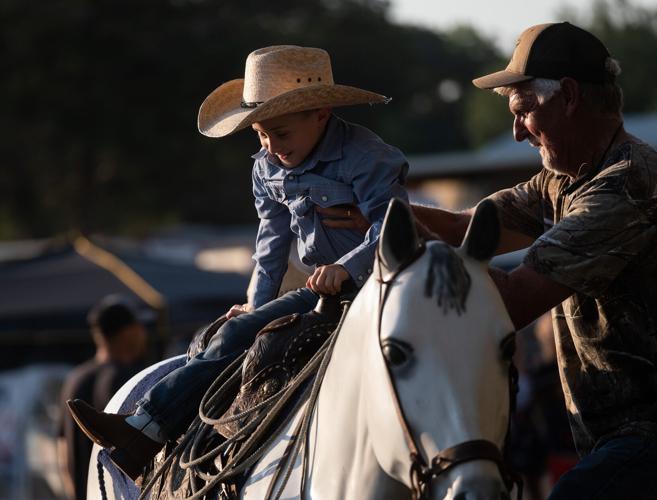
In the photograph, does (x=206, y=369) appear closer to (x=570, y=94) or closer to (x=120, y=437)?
(x=120, y=437)

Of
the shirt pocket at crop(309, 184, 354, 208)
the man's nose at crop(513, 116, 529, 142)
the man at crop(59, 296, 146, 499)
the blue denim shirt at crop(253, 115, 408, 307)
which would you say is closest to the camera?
the man's nose at crop(513, 116, 529, 142)

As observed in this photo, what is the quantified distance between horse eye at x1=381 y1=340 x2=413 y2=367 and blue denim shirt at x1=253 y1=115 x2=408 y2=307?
929 millimetres

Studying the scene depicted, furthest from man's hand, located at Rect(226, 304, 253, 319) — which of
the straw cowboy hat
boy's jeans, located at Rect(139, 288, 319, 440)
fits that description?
the straw cowboy hat

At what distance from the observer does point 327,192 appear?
520 cm

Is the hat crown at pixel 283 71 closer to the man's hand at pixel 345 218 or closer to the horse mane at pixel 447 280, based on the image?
the man's hand at pixel 345 218

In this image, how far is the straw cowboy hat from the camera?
5.21 metres

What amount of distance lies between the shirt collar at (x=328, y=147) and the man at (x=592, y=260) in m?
0.58

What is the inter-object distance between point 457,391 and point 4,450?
1151cm

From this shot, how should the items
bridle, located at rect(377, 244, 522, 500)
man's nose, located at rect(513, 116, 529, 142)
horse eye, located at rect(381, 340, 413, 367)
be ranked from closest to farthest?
bridle, located at rect(377, 244, 522, 500)
horse eye, located at rect(381, 340, 413, 367)
man's nose, located at rect(513, 116, 529, 142)

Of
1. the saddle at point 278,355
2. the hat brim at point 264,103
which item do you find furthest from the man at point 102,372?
the saddle at point 278,355

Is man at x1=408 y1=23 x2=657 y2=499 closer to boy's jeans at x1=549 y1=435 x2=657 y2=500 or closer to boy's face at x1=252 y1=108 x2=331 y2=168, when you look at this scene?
boy's jeans at x1=549 y1=435 x2=657 y2=500

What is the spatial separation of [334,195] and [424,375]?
1.56 m

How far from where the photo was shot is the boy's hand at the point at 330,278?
460 cm

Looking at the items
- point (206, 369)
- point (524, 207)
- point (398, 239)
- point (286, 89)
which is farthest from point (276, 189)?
point (398, 239)
